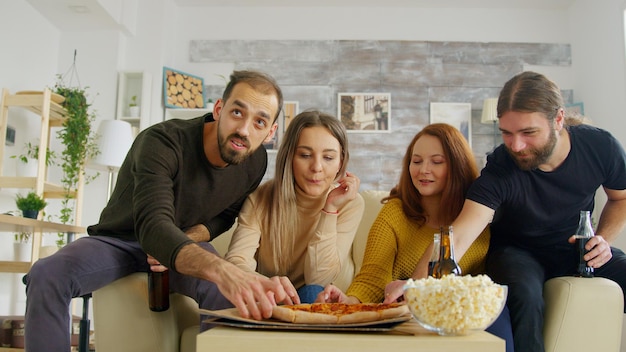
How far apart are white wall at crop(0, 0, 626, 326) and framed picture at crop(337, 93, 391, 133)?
646 mm

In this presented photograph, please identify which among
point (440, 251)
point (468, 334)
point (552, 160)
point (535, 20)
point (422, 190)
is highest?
point (535, 20)

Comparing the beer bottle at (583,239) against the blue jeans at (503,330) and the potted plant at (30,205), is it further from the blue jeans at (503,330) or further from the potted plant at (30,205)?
the potted plant at (30,205)

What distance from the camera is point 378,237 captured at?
83.9 inches

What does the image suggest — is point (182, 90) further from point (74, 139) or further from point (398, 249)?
point (398, 249)

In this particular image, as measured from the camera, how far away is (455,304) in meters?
1.03

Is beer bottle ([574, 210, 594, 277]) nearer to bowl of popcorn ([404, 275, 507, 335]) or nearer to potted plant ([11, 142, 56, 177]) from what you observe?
bowl of popcorn ([404, 275, 507, 335])

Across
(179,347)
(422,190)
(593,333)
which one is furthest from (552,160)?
(179,347)

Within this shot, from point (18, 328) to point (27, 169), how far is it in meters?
1.28

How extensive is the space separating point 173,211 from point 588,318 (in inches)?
52.1

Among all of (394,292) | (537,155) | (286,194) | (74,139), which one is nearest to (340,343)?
(394,292)

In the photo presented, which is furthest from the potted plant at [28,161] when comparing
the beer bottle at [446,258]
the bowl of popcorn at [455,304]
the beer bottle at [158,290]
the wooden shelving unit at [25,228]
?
the bowl of popcorn at [455,304]

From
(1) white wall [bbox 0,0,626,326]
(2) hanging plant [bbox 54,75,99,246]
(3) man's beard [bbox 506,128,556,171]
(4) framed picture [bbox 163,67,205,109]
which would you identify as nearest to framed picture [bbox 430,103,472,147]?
(1) white wall [bbox 0,0,626,326]

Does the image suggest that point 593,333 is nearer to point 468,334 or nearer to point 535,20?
point 468,334

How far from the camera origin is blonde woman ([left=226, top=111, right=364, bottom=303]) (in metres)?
2.07
